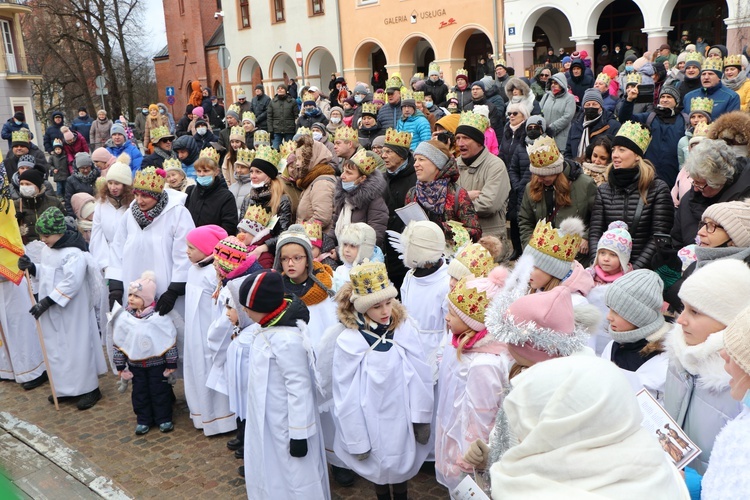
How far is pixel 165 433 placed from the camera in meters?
6.05

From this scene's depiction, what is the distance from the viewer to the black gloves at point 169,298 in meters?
→ 6.02

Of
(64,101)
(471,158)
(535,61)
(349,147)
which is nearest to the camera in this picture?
(471,158)

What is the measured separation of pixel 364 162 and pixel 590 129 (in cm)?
423

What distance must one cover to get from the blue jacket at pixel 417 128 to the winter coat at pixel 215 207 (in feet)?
14.6

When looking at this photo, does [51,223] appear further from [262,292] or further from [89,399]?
[262,292]

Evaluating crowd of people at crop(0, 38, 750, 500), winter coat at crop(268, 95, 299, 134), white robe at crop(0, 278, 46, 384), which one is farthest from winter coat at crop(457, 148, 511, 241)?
winter coat at crop(268, 95, 299, 134)

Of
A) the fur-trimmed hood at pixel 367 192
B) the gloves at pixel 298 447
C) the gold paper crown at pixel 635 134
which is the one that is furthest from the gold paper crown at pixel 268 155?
the gloves at pixel 298 447

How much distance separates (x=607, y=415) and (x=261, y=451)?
2.98m

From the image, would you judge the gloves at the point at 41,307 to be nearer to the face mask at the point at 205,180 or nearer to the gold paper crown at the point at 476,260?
the face mask at the point at 205,180

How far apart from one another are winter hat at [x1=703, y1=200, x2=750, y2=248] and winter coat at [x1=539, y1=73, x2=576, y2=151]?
598cm

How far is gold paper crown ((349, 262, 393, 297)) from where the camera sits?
429cm

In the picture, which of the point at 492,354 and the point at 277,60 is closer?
the point at 492,354

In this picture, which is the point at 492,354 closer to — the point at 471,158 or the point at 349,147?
the point at 471,158

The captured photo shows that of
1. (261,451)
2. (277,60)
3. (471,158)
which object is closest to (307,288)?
(261,451)
